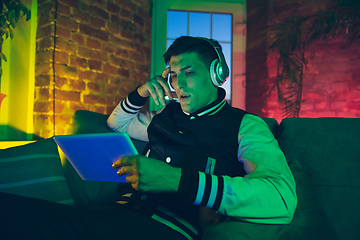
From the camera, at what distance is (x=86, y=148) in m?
0.78

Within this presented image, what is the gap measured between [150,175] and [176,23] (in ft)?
8.93

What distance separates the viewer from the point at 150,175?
658 mm

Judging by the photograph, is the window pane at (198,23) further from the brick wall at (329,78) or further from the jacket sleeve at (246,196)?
the jacket sleeve at (246,196)

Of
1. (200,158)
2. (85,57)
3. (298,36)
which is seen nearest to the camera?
(200,158)

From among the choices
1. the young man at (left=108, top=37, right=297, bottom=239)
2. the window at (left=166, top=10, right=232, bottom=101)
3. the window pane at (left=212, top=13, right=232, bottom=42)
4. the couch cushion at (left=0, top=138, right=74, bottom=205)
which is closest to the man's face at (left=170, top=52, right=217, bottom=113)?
the young man at (left=108, top=37, right=297, bottom=239)

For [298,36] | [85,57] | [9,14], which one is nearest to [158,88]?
[85,57]

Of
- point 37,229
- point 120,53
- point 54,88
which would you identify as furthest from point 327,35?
point 37,229

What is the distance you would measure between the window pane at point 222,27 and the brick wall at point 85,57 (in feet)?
3.02

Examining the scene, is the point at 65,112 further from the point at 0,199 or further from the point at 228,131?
the point at 228,131

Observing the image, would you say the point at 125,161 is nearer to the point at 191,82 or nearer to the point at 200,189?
the point at 200,189

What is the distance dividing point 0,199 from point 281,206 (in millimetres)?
884

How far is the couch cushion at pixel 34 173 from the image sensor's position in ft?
3.48

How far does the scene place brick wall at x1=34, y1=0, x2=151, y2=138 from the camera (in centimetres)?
190

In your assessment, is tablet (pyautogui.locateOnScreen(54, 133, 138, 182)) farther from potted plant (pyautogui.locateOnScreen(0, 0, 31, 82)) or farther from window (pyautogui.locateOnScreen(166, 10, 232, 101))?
window (pyautogui.locateOnScreen(166, 10, 232, 101))
